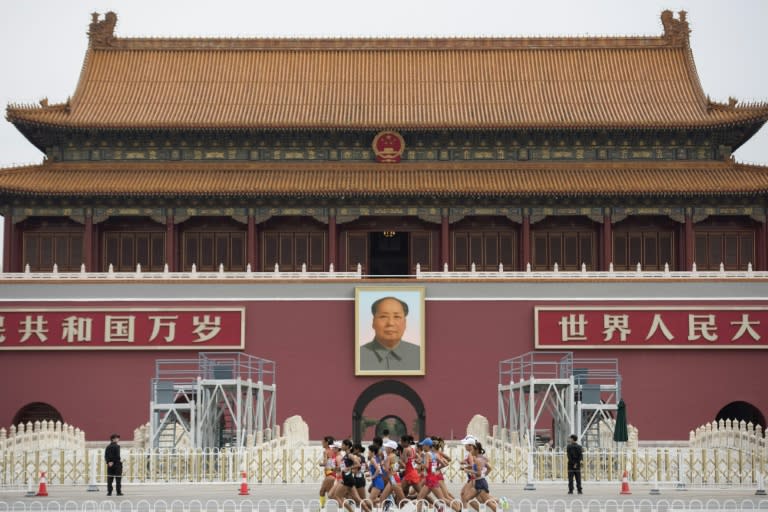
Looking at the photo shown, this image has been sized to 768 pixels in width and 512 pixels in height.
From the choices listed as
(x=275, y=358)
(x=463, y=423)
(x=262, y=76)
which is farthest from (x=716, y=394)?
(x=262, y=76)

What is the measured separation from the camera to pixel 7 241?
4672cm

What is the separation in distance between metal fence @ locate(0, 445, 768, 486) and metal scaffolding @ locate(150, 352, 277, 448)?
2243 millimetres

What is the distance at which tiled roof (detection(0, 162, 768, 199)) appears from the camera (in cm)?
4531

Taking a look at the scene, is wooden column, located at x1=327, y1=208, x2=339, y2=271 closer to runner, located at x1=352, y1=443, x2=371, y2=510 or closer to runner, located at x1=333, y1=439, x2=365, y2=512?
runner, located at x1=352, y1=443, x2=371, y2=510

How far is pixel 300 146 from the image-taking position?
4775 cm

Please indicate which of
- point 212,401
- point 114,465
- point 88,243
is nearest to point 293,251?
point 88,243

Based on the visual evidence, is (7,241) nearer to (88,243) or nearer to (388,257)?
(88,243)

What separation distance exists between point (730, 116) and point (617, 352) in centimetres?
926

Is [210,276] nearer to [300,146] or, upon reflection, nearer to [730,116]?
[300,146]

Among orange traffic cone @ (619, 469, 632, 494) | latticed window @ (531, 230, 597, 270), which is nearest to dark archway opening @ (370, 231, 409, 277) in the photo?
latticed window @ (531, 230, 597, 270)

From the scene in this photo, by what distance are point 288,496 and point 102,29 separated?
27.8 metres

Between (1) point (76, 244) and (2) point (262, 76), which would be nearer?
(1) point (76, 244)

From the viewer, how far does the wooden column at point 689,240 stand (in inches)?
1806

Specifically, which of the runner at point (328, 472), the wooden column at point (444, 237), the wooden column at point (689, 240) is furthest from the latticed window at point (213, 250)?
the runner at point (328, 472)
